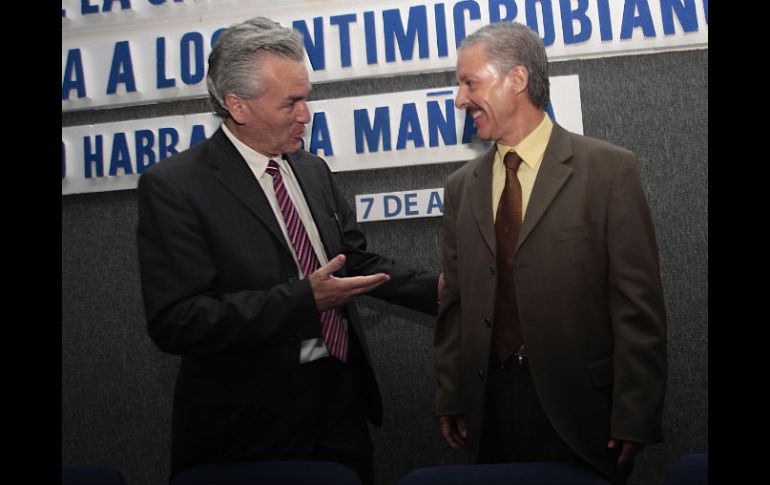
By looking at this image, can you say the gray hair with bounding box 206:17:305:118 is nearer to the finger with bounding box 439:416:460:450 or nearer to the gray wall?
the gray wall

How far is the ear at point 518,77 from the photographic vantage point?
5.90ft

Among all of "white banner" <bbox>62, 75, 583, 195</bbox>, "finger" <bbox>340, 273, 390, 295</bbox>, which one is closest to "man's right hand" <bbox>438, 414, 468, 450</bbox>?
"finger" <bbox>340, 273, 390, 295</bbox>

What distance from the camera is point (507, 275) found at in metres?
1.71

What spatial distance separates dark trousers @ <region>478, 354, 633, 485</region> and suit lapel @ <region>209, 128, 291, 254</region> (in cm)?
64

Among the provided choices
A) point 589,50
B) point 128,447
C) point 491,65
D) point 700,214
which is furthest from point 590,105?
point 128,447

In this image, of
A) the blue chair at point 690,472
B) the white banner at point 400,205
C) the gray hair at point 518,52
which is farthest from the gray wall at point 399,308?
the blue chair at point 690,472

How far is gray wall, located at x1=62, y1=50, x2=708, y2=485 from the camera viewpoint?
2.66 m

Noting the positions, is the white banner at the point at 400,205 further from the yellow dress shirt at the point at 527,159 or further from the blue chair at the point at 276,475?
the blue chair at the point at 276,475

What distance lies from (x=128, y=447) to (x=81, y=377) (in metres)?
0.37

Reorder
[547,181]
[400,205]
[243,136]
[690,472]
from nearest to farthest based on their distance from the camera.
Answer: [690,472]
[547,181]
[243,136]
[400,205]

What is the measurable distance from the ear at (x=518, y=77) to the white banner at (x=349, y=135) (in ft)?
3.03

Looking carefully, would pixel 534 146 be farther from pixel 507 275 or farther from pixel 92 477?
pixel 92 477

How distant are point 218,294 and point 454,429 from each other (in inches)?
28.6

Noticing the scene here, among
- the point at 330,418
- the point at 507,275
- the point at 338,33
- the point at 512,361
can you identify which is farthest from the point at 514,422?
the point at 338,33
